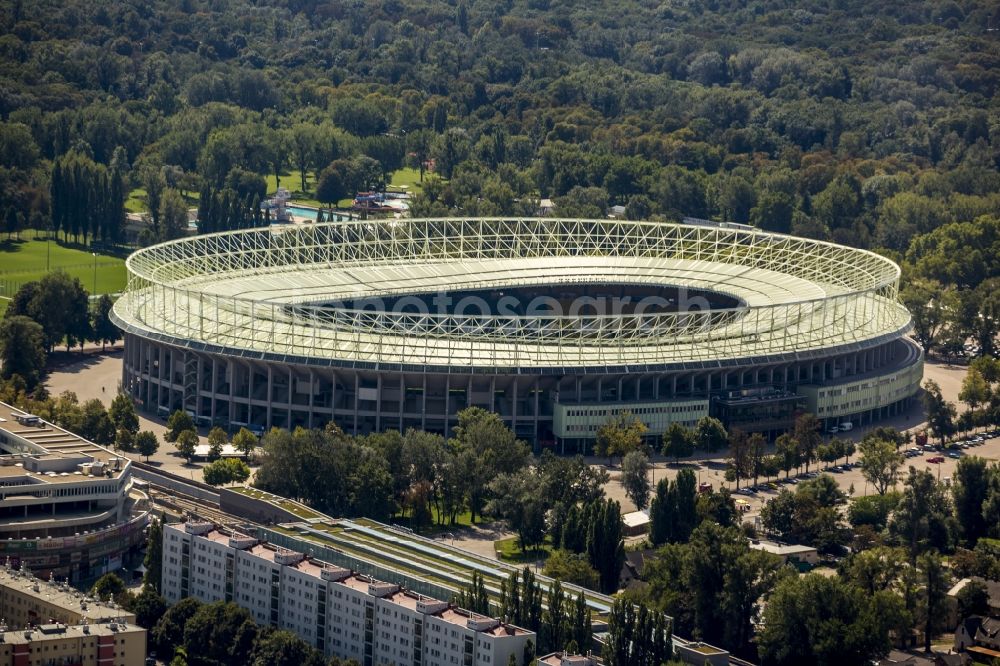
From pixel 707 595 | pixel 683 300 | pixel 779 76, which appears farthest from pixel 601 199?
pixel 707 595

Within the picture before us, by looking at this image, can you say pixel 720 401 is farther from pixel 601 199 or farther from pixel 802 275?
pixel 601 199

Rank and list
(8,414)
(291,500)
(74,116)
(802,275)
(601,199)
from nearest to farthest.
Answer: (291,500)
(8,414)
(802,275)
(601,199)
(74,116)

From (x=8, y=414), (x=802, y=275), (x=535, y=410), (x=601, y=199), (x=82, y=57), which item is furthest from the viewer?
(x=82, y=57)

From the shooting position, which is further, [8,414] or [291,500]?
[8,414]

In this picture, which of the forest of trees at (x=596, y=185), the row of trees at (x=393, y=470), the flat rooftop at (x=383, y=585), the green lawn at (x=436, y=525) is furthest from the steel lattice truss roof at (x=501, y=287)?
the flat rooftop at (x=383, y=585)

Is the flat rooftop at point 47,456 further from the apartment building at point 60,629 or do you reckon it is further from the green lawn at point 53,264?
the green lawn at point 53,264

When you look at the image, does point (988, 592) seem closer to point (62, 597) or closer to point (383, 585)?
point (383, 585)
